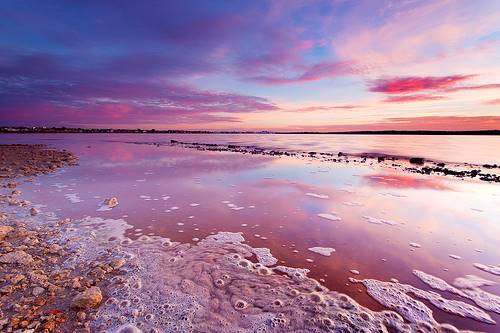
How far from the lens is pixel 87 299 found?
3.55m

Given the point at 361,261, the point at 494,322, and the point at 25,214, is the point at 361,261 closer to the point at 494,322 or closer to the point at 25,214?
the point at 494,322

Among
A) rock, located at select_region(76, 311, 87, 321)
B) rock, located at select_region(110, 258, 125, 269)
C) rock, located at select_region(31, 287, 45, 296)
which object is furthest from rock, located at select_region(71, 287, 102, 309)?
rock, located at select_region(110, 258, 125, 269)

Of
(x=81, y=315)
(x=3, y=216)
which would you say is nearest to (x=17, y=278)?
(x=81, y=315)

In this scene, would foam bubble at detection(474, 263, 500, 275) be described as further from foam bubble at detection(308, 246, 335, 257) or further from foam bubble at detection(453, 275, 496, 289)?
foam bubble at detection(308, 246, 335, 257)

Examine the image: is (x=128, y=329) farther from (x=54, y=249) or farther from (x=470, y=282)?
(x=470, y=282)

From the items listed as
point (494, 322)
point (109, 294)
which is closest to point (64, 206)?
point (109, 294)

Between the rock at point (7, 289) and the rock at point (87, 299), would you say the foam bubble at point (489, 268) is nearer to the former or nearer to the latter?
the rock at point (87, 299)

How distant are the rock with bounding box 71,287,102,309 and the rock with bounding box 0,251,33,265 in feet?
5.48

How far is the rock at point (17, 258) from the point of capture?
4.46 meters

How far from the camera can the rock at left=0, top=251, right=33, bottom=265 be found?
446 centimetres

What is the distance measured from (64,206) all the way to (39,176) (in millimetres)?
6539

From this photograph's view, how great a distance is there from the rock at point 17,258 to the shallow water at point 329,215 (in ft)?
6.52

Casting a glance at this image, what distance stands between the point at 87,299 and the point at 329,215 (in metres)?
6.19

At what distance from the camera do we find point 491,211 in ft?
28.0
